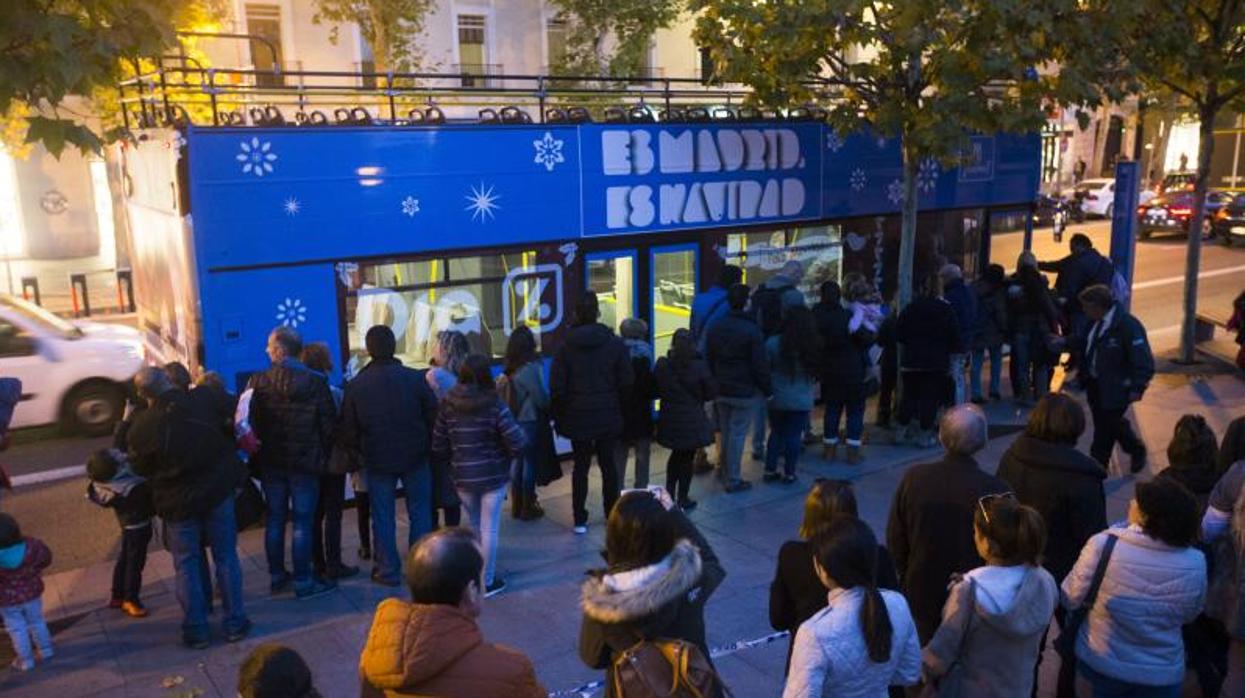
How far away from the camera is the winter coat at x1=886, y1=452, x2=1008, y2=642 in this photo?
4.27 metres

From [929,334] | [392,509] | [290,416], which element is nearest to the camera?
[290,416]

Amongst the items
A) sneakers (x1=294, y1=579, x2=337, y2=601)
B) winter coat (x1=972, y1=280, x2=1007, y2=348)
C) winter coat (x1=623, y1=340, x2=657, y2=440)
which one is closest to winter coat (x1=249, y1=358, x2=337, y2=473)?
sneakers (x1=294, y1=579, x2=337, y2=601)

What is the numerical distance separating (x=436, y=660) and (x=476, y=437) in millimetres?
3505

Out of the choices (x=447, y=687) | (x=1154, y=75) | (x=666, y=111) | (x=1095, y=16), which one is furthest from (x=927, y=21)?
(x=447, y=687)

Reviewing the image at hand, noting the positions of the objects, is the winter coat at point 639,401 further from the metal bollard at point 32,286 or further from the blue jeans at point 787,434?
the metal bollard at point 32,286

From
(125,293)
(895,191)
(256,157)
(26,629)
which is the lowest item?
(26,629)

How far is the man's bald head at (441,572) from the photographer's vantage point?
9.89ft

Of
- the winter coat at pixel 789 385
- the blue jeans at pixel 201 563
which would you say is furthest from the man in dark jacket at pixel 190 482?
the winter coat at pixel 789 385

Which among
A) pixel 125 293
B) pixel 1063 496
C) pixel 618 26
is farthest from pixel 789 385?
pixel 125 293

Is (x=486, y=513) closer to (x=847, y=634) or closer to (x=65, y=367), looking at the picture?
(x=847, y=634)

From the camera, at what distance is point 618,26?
69.3 ft

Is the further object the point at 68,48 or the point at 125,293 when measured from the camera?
the point at 125,293

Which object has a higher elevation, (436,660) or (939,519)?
(436,660)

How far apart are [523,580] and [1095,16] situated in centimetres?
773
